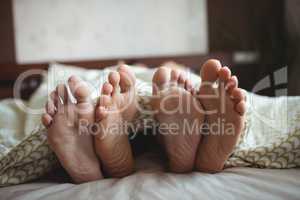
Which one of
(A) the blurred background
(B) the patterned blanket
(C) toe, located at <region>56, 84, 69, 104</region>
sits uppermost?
(A) the blurred background

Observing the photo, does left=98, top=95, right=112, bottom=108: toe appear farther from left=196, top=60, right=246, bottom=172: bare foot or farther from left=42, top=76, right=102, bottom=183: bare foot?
left=196, top=60, right=246, bottom=172: bare foot

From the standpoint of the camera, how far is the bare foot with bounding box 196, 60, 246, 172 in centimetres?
73

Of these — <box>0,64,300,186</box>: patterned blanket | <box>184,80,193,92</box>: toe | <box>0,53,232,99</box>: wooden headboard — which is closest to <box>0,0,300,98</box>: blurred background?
<box>0,53,232,99</box>: wooden headboard

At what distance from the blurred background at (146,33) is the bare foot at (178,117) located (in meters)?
1.05

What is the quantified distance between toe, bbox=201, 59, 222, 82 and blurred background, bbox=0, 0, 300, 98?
3.32ft

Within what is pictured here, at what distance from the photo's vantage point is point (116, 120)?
2.56 feet

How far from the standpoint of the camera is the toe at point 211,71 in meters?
0.78

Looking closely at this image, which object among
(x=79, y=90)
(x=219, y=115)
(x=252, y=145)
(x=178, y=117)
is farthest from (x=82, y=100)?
(x=252, y=145)

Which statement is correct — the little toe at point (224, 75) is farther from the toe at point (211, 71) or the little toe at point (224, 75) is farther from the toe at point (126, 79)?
the toe at point (126, 79)

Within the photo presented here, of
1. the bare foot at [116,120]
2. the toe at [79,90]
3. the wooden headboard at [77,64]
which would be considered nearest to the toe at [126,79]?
the bare foot at [116,120]

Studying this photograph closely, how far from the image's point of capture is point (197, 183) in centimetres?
70

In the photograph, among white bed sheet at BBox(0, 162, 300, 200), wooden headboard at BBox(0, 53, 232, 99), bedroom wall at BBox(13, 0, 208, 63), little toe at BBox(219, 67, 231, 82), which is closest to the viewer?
white bed sheet at BBox(0, 162, 300, 200)

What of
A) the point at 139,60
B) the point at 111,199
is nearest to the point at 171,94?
the point at 111,199

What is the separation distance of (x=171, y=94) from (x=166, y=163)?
0.23 metres
